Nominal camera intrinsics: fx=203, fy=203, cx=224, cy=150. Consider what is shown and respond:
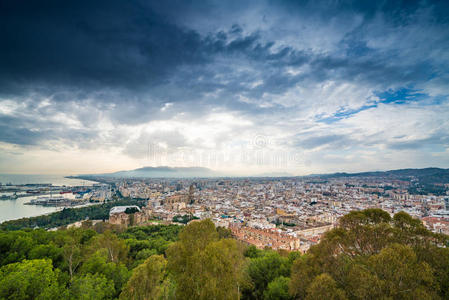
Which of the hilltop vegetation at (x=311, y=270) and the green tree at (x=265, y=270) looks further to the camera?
the green tree at (x=265, y=270)

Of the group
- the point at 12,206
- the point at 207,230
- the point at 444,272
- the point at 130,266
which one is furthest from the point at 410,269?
the point at 12,206

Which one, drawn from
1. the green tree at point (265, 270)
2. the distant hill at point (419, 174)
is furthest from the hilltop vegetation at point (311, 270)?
the distant hill at point (419, 174)

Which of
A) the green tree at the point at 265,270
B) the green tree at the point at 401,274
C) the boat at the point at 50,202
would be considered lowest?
the boat at the point at 50,202

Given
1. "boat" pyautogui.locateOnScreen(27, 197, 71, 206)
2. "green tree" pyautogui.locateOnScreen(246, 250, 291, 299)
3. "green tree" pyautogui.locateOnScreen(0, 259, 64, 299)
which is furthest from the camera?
"boat" pyautogui.locateOnScreen(27, 197, 71, 206)

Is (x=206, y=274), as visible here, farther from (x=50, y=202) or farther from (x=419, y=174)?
(x=419, y=174)

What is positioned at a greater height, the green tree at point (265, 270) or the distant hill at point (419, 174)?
the distant hill at point (419, 174)

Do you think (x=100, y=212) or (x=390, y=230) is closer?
(x=390, y=230)

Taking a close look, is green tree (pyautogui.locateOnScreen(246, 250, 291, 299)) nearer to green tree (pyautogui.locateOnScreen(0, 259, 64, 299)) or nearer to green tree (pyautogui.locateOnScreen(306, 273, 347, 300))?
green tree (pyautogui.locateOnScreen(306, 273, 347, 300))

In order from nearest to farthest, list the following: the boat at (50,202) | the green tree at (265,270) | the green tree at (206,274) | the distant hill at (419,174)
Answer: the green tree at (206,274) → the green tree at (265,270) → the boat at (50,202) → the distant hill at (419,174)

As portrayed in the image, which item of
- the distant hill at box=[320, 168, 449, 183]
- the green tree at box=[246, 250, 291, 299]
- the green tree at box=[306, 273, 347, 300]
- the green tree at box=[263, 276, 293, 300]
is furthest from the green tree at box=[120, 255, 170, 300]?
the distant hill at box=[320, 168, 449, 183]

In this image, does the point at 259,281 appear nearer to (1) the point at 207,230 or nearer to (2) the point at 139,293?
(1) the point at 207,230

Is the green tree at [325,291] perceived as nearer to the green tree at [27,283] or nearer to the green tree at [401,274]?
the green tree at [401,274]
